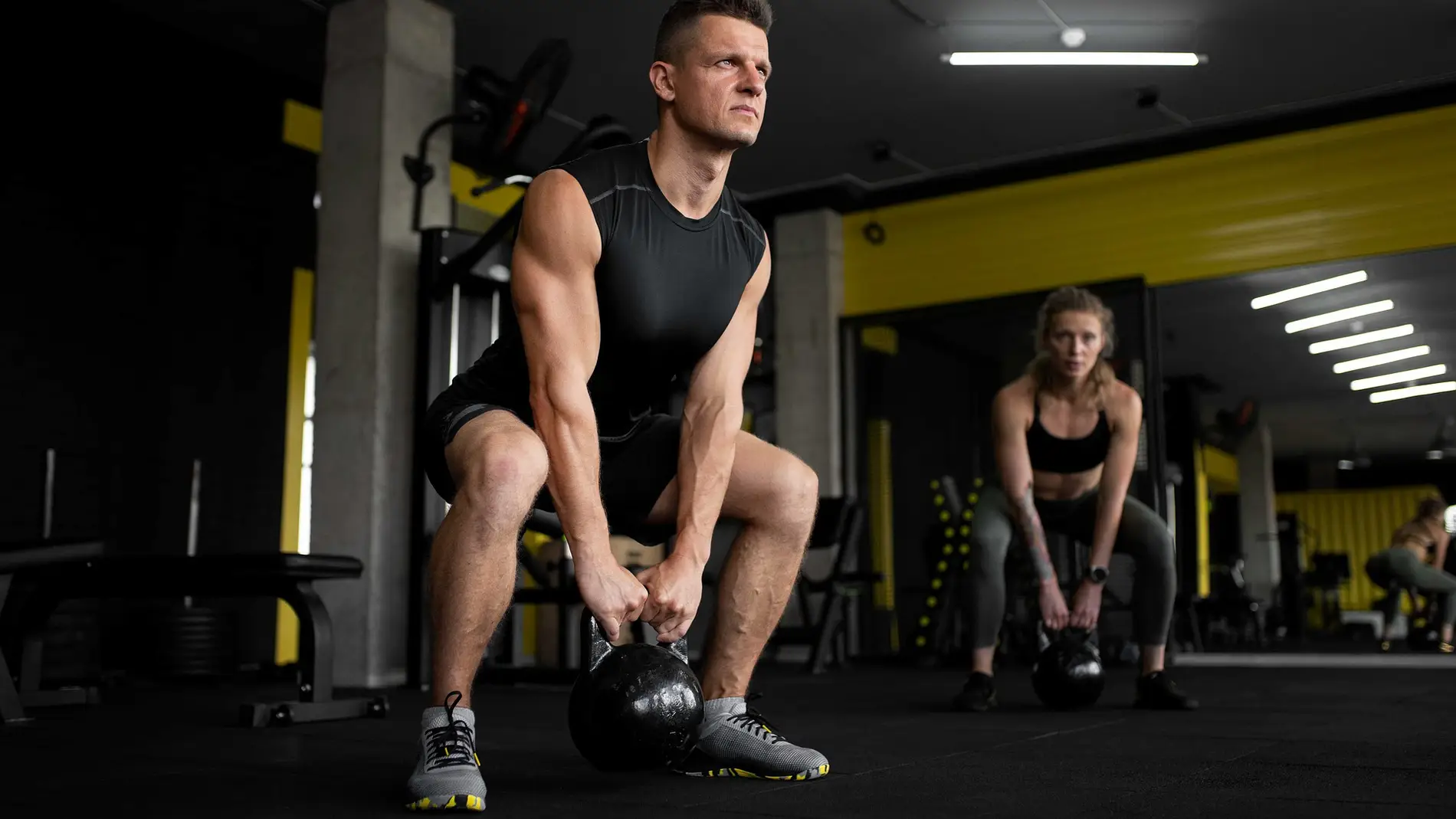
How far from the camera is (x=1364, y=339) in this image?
9.35m

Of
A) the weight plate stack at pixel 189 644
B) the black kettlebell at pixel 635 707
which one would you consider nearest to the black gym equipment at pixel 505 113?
the weight plate stack at pixel 189 644

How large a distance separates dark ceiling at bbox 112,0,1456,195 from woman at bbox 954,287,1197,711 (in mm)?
2318

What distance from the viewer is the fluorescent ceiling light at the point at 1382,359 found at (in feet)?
31.5

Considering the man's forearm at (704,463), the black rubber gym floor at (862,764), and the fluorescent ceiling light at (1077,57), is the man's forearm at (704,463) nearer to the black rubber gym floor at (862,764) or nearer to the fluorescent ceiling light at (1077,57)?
the black rubber gym floor at (862,764)

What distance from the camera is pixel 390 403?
14.6 feet

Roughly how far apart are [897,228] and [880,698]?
13.9ft

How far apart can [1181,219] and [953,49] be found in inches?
71.8

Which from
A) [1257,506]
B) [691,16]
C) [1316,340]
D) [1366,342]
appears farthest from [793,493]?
[1257,506]

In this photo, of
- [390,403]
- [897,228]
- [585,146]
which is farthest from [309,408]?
[897,228]

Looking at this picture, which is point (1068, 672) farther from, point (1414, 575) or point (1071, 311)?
point (1414, 575)

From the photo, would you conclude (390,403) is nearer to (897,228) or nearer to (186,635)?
(186,635)

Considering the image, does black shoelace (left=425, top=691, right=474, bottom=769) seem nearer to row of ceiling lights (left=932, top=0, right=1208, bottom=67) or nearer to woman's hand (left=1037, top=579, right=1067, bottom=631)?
woman's hand (left=1037, top=579, right=1067, bottom=631)

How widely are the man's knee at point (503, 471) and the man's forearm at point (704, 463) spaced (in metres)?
0.26

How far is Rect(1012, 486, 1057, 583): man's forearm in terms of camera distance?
10.2 ft
